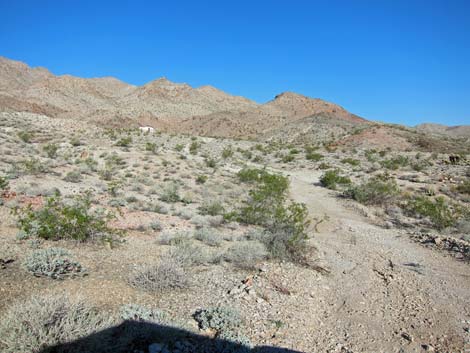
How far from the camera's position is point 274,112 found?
8188 cm

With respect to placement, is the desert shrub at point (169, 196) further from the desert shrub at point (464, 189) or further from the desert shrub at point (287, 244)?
the desert shrub at point (464, 189)

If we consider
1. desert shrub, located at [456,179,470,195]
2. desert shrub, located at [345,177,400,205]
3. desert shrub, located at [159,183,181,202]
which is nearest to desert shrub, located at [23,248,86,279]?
desert shrub, located at [159,183,181,202]

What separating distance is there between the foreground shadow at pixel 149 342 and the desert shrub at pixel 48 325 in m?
0.02

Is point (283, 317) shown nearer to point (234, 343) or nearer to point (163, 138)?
point (234, 343)

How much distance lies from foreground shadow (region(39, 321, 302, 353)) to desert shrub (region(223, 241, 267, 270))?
2.59 m

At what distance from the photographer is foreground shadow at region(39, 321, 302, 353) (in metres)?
3.82

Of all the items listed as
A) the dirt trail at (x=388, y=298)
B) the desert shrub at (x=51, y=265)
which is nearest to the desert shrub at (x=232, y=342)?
the dirt trail at (x=388, y=298)

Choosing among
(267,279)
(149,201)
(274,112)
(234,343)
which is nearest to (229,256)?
(267,279)

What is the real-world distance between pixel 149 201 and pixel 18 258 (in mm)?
6915

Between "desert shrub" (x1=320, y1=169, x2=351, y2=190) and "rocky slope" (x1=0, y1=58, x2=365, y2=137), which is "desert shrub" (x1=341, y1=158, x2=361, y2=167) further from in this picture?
"rocky slope" (x1=0, y1=58, x2=365, y2=137)

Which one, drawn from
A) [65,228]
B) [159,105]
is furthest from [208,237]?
[159,105]

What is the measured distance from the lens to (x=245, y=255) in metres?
7.12

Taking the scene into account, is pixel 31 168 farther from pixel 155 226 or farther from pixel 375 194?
pixel 375 194

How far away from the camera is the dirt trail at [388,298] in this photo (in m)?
4.86
